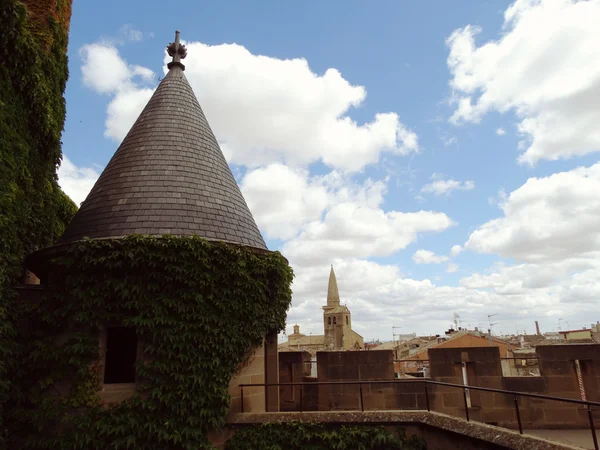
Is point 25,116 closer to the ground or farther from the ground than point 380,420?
farther from the ground

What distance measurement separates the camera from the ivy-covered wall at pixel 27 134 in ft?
24.7

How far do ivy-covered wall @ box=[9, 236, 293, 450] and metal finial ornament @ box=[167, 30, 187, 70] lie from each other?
6.64 meters

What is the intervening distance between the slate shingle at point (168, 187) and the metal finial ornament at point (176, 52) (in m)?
1.37

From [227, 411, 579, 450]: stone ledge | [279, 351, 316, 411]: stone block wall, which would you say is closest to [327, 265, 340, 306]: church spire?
[279, 351, 316, 411]: stone block wall

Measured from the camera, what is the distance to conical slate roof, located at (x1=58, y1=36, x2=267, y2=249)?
26.9ft

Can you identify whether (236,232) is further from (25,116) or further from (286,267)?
(25,116)

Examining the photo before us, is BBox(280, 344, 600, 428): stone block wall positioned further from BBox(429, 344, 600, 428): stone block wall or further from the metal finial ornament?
the metal finial ornament

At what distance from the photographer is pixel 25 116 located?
882cm

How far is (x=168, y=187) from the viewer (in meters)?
8.76

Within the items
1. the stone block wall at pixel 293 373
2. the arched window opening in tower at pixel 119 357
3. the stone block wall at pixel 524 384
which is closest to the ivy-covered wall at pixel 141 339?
the arched window opening in tower at pixel 119 357

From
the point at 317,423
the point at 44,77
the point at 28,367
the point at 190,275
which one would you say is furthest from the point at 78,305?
the point at 44,77

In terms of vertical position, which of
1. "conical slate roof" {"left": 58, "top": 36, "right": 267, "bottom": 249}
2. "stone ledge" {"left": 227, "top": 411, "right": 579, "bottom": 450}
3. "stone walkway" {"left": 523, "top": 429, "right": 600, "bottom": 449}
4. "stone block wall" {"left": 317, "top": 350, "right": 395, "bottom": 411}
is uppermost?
"conical slate roof" {"left": 58, "top": 36, "right": 267, "bottom": 249}

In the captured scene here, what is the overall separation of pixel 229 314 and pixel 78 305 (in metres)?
2.62

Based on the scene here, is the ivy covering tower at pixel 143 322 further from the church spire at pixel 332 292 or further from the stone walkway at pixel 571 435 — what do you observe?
the church spire at pixel 332 292
